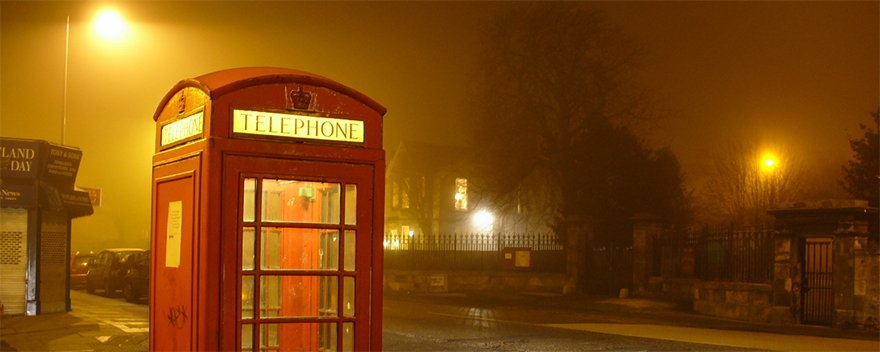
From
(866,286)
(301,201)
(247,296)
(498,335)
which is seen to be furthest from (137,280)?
(247,296)

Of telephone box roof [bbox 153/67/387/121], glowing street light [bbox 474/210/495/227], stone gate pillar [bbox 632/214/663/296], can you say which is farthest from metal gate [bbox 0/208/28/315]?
glowing street light [bbox 474/210/495/227]

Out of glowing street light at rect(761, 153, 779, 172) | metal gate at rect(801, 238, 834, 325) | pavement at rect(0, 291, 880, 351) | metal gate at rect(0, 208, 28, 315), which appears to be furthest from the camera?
glowing street light at rect(761, 153, 779, 172)

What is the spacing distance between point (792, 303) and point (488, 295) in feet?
38.3

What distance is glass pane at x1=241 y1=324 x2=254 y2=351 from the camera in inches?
204

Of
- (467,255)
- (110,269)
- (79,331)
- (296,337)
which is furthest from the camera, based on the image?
(467,255)

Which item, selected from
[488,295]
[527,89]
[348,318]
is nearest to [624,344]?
[348,318]

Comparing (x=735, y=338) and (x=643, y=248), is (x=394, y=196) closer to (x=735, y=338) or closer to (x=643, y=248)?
(x=643, y=248)

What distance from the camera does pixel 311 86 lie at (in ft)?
17.9

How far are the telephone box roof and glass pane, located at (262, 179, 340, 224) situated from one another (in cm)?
61

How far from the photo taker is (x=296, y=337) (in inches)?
226

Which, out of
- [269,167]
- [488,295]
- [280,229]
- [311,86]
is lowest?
[488,295]

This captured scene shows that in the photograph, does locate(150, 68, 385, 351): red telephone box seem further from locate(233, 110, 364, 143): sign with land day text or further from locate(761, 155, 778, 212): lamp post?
locate(761, 155, 778, 212): lamp post

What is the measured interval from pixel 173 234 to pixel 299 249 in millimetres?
800

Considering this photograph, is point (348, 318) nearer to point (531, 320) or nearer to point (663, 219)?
point (531, 320)
